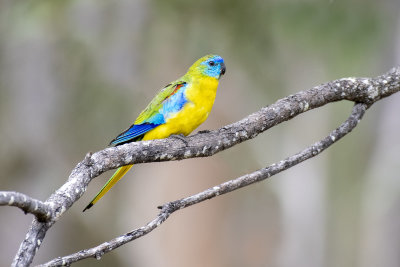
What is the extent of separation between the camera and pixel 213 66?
5.06 m

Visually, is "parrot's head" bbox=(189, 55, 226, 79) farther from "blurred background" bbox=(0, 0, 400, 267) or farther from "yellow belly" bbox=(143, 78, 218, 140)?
"blurred background" bbox=(0, 0, 400, 267)

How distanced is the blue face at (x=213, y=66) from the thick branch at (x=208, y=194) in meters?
1.47

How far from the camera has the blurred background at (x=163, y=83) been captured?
888 centimetres

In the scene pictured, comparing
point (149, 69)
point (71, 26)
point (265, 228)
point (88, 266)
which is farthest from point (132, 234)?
point (265, 228)

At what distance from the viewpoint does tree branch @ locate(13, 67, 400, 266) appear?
272 centimetres

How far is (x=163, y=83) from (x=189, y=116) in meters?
8.05

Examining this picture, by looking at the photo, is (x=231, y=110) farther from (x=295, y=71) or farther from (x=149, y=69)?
(x=149, y=69)

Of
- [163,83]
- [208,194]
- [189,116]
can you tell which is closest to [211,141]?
[208,194]

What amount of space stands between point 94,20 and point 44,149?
2158mm

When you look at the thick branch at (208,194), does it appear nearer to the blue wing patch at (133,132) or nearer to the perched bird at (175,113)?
the perched bird at (175,113)

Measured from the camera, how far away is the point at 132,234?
9.18ft

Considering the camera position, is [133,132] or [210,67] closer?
[133,132]

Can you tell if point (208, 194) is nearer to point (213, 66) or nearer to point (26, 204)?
point (26, 204)

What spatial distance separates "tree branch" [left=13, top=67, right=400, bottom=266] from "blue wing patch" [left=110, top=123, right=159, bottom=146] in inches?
36.0
